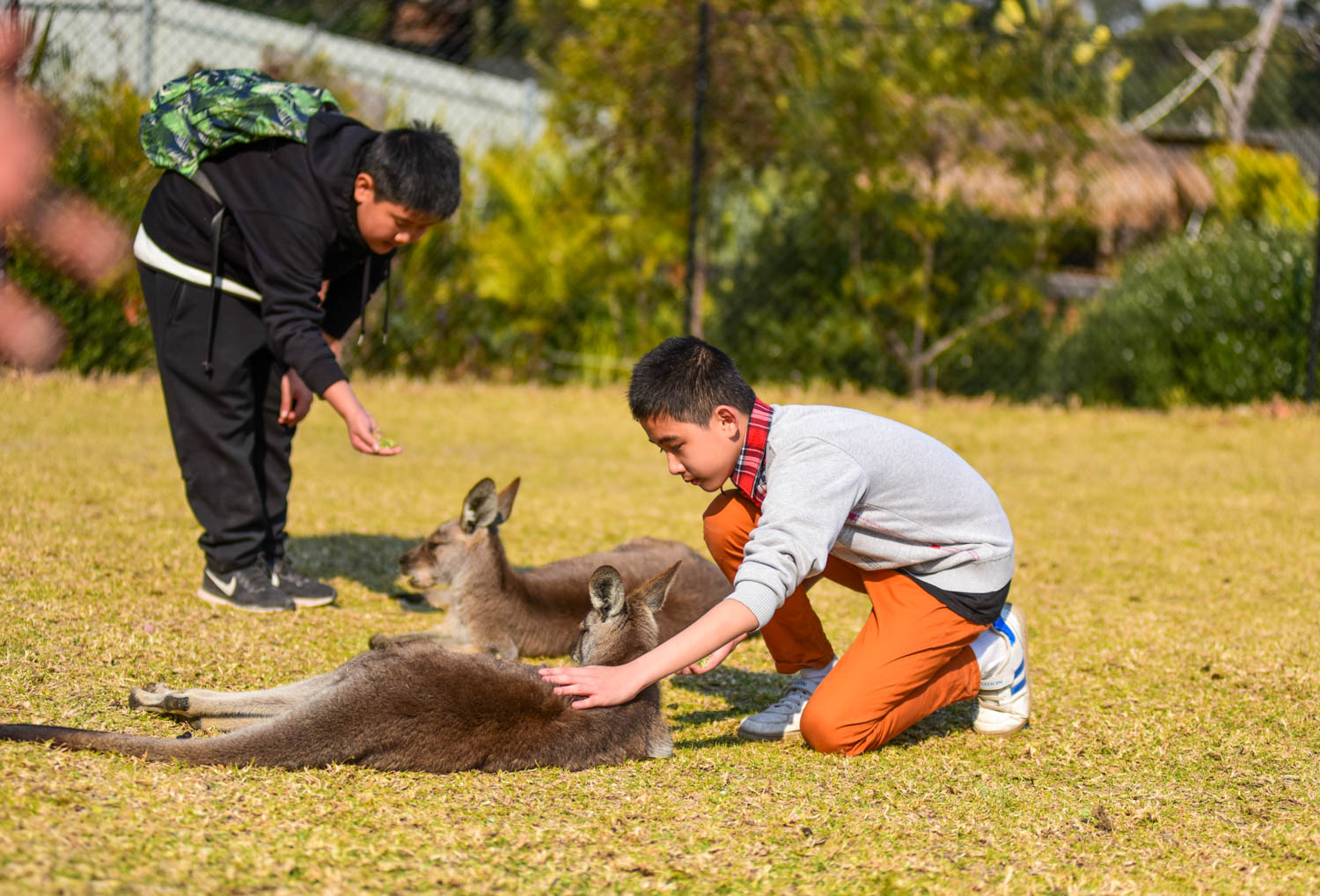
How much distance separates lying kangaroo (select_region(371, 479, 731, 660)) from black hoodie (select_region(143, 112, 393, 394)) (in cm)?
93

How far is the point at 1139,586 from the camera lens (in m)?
5.77

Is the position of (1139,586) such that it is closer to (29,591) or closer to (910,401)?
(29,591)

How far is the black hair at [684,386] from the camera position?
3205 millimetres

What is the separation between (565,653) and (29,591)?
191 cm

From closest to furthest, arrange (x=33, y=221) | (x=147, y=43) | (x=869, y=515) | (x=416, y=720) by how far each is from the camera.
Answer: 1. (x=416, y=720)
2. (x=869, y=515)
3. (x=33, y=221)
4. (x=147, y=43)

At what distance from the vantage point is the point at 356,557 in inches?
227

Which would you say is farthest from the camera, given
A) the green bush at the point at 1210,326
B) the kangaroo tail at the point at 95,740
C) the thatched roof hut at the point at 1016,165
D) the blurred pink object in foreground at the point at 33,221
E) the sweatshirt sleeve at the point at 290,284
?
the thatched roof hut at the point at 1016,165

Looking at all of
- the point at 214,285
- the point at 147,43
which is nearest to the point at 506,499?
the point at 214,285

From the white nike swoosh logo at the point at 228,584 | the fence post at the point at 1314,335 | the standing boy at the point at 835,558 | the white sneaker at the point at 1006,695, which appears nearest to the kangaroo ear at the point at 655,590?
the standing boy at the point at 835,558

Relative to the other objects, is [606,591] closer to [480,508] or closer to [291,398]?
[480,508]

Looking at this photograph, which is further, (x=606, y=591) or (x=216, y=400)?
(x=216, y=400)

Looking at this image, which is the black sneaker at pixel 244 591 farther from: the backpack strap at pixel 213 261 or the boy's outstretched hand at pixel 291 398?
the backpack strap at pixel 213 261

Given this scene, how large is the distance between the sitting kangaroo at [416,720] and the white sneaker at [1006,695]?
Answer: 40.6 inches

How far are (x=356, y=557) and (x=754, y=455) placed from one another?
2.98 meters
